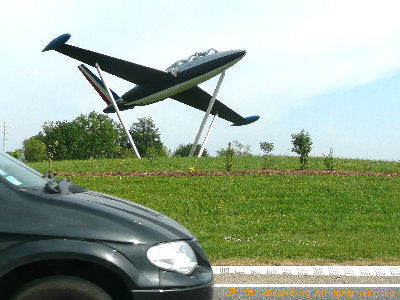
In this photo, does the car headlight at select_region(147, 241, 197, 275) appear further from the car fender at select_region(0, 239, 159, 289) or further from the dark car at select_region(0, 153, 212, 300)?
the car fender at select_region(0, 239, 159, 289)

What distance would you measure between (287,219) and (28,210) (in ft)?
29.7

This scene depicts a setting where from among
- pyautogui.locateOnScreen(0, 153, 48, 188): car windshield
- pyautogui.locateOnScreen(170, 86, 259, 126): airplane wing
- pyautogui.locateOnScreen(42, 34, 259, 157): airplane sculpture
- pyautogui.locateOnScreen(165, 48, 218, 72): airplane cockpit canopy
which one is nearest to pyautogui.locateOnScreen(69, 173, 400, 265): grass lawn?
pyautogui.locateOnScreen(0, 153, 48, 188): car windshield

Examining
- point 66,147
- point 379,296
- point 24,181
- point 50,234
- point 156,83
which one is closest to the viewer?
point 50,234

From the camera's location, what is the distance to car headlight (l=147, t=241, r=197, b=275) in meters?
2.86

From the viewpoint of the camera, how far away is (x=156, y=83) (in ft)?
102

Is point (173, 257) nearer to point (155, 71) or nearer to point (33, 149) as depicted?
point (155, 71)

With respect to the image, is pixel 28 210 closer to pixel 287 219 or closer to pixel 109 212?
pixel 109 212

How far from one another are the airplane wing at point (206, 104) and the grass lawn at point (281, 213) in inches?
748

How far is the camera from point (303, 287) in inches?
225

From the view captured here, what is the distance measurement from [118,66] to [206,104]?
8368 millimetres

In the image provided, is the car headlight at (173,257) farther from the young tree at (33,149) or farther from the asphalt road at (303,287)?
the young tree at (33,149)

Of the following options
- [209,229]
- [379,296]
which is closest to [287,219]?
[209,229]

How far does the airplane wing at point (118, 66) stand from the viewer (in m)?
28.4

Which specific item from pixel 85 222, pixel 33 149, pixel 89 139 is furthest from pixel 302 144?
pixel 33 149
